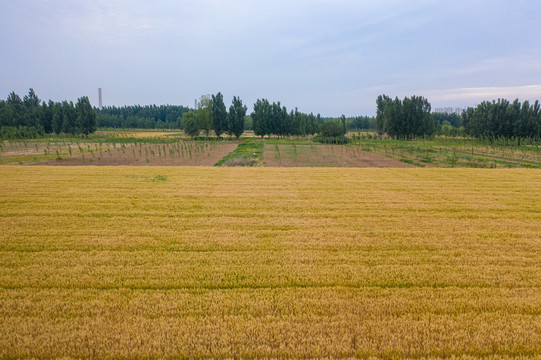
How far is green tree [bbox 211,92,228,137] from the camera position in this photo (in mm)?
53531

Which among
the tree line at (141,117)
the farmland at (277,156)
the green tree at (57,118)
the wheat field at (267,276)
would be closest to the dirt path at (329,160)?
the farmland at (277,156)

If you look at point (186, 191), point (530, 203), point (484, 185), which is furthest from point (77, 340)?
point (484, 185)

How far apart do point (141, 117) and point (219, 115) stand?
70496mm

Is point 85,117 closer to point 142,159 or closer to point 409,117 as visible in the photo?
point 142,159

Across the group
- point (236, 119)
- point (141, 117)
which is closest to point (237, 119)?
point (236, 119)

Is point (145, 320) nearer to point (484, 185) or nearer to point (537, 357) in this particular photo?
point (537, 357)

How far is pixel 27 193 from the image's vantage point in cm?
828

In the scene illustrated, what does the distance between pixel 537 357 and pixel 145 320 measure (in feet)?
11.8

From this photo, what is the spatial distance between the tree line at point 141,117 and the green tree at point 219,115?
4774 centimetres

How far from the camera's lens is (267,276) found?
400 centimetres

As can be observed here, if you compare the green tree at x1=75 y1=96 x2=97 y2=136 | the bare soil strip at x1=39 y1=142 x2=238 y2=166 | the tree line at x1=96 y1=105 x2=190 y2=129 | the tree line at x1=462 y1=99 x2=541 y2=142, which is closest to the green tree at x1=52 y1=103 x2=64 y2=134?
the green tree at x1=75 y1=96 x2=97 y2=136

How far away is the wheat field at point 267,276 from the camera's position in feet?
9.32

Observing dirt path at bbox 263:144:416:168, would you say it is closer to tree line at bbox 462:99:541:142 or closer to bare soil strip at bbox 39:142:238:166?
bare soil strip at bbox 39:142:238:166

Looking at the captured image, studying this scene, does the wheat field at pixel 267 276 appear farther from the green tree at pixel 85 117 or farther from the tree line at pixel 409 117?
the green tree at pixel 85 117
